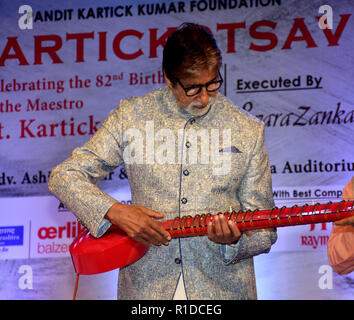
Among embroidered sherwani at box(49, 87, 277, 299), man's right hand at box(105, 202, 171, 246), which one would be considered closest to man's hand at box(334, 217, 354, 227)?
embroidered sherwani at box(49, 87, 277, 299)

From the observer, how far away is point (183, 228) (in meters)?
2.47

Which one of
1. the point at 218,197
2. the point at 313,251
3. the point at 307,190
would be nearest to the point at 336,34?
the point at 307,190

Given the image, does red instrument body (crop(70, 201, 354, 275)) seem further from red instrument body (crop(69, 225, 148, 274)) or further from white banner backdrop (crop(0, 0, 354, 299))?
white banner backdrop (crop(0, 0, 354, 299))

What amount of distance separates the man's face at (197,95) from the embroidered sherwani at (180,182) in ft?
0.15

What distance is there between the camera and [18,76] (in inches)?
173

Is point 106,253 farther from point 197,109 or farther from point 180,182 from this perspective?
point 197,109

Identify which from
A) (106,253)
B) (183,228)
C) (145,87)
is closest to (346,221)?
(183,228)

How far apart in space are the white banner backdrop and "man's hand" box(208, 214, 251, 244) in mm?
1560

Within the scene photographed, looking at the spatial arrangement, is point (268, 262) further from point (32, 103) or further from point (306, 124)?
point (32, 103)

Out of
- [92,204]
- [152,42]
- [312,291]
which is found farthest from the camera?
[152,42]

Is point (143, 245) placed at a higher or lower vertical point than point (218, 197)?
lower

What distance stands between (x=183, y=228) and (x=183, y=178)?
0.74 ft

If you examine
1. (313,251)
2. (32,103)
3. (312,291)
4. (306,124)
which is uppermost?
(32,103)

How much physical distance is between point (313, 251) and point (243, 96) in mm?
1085
